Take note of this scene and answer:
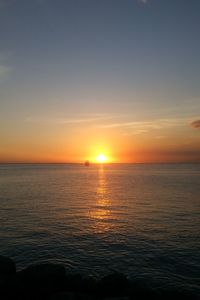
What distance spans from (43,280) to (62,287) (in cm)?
123

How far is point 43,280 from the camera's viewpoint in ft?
59.9

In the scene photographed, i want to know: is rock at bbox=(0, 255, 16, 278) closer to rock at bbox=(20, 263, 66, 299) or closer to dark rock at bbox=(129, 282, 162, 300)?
rock at bbox=(20, 263, 66, 299)

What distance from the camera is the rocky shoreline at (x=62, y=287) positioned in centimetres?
1692

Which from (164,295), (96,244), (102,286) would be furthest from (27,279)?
(96,244)

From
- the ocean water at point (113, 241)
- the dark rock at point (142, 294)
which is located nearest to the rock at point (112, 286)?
the dark rock at point (142, 294)

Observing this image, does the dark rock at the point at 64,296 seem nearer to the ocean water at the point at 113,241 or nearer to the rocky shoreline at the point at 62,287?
the rocky shoreline at the point at 62,287

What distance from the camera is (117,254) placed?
27844mm

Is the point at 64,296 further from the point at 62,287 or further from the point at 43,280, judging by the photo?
the point at 43,280

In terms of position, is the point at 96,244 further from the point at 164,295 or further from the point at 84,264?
the point at 164,295

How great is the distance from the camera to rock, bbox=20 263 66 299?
→ 57.9 feet

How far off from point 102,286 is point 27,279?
452 centimetres

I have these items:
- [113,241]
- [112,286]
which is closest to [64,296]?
[112,286]

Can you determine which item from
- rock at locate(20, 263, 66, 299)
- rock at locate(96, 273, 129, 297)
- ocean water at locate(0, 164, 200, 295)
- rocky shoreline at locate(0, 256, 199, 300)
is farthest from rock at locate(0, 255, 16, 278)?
rock at locate(96, 273, 129, 297)

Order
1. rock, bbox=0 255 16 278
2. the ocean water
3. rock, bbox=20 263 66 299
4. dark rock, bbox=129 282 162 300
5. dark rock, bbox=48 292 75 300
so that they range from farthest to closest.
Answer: the ocean water
rock, bbox=0 255 16 278
rock, bbox=20 263 66 299
dark rock, bbox=129 282 162 300
dark rock, bbox=48 292 75 300
